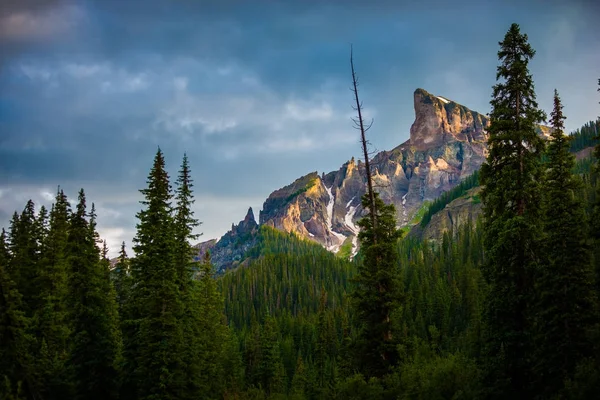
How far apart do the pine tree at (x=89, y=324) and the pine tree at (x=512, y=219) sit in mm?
22749

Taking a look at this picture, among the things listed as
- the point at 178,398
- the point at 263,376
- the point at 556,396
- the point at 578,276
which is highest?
the point at 578,276

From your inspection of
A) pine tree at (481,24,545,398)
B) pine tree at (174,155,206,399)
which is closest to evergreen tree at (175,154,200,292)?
pine tree at (174,155,206,399)

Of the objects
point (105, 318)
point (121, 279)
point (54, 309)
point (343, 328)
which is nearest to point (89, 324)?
point (105, 318)

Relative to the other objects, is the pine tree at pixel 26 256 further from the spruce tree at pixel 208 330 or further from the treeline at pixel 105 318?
the spruce tree at pixel 208 330

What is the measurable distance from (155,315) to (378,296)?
13.7 meters

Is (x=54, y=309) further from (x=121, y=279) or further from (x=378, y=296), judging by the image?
(x=378, y=296)

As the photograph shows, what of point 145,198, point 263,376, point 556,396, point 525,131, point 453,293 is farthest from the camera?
point 453,293

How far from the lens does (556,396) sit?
46.2 ft

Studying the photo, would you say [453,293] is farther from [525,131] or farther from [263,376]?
[525,131]

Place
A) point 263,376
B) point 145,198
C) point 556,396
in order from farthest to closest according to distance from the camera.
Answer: point 263,376
point 145,198
point 556,396

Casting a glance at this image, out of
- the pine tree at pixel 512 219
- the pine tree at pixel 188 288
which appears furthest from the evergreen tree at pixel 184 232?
the pine tree at pixel 512 219

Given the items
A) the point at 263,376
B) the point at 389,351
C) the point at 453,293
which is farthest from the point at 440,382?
the point at 453,293

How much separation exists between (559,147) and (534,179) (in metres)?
4.12

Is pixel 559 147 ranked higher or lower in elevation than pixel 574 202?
higher
